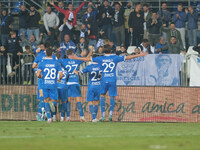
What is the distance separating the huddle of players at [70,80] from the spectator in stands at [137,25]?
20.8ft

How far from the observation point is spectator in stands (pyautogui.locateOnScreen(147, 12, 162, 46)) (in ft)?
86.1

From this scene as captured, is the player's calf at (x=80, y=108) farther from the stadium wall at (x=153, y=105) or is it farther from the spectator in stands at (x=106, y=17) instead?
the spectator in stands at (x=106, y=17)

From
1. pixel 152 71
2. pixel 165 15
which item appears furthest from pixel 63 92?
pixel 165 15

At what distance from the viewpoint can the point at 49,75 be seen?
1925 centimetres

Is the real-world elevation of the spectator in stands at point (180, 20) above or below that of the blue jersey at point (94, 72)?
above

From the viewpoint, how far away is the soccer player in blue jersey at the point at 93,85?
66.4 feet

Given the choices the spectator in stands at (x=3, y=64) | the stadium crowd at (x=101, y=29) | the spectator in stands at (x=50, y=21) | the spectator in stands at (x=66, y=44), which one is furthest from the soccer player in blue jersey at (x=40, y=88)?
the spectator in stands at (x=50, y=21)

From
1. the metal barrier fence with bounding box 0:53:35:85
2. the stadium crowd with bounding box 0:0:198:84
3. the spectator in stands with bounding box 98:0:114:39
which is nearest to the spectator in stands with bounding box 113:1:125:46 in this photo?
the stadium crowd with bounding box 0:0:198:84

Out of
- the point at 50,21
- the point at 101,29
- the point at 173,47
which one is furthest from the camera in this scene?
the point at 50,21

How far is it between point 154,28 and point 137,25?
0.81m

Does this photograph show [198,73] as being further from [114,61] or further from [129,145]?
[129,145]

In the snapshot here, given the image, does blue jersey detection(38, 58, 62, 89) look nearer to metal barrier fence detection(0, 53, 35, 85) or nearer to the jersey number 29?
the jersey number 29

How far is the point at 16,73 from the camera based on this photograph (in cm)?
2350

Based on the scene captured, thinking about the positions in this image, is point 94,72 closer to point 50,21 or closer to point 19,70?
point 19,70
